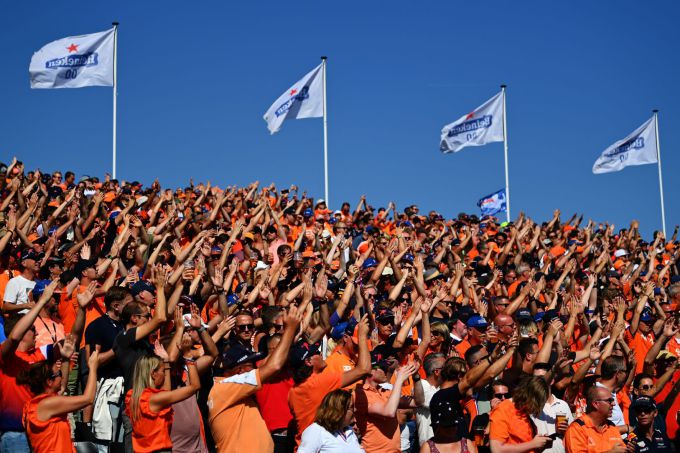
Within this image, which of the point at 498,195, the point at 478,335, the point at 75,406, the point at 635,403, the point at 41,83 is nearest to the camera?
the point at 75,406

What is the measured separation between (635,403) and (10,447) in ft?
19.7

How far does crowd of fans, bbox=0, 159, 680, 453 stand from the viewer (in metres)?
7.52

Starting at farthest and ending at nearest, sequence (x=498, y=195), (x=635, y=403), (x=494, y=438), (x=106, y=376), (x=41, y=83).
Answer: (x=498, y=195) < (x=41, y=83) < (x=635, y=403) < (x=106, y=376) < (x=494, y=438)

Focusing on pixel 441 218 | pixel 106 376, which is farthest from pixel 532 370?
pixel 441 218

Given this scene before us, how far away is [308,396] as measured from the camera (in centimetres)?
801

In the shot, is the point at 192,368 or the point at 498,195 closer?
the point at 192,368

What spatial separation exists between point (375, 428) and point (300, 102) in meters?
19.8

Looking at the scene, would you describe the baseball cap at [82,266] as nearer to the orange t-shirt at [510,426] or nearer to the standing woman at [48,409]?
the standing woman at [48,409]

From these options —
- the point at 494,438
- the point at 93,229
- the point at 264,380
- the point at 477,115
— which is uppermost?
the point at 477,115

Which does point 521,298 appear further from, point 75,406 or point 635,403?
point 75,406

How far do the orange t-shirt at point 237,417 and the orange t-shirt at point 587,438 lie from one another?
2638 mm

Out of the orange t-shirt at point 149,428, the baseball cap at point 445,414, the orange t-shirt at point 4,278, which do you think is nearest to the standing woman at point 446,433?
the baseball cap at point 445,414

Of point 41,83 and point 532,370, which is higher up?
point 41,83

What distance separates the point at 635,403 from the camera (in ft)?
31.1
